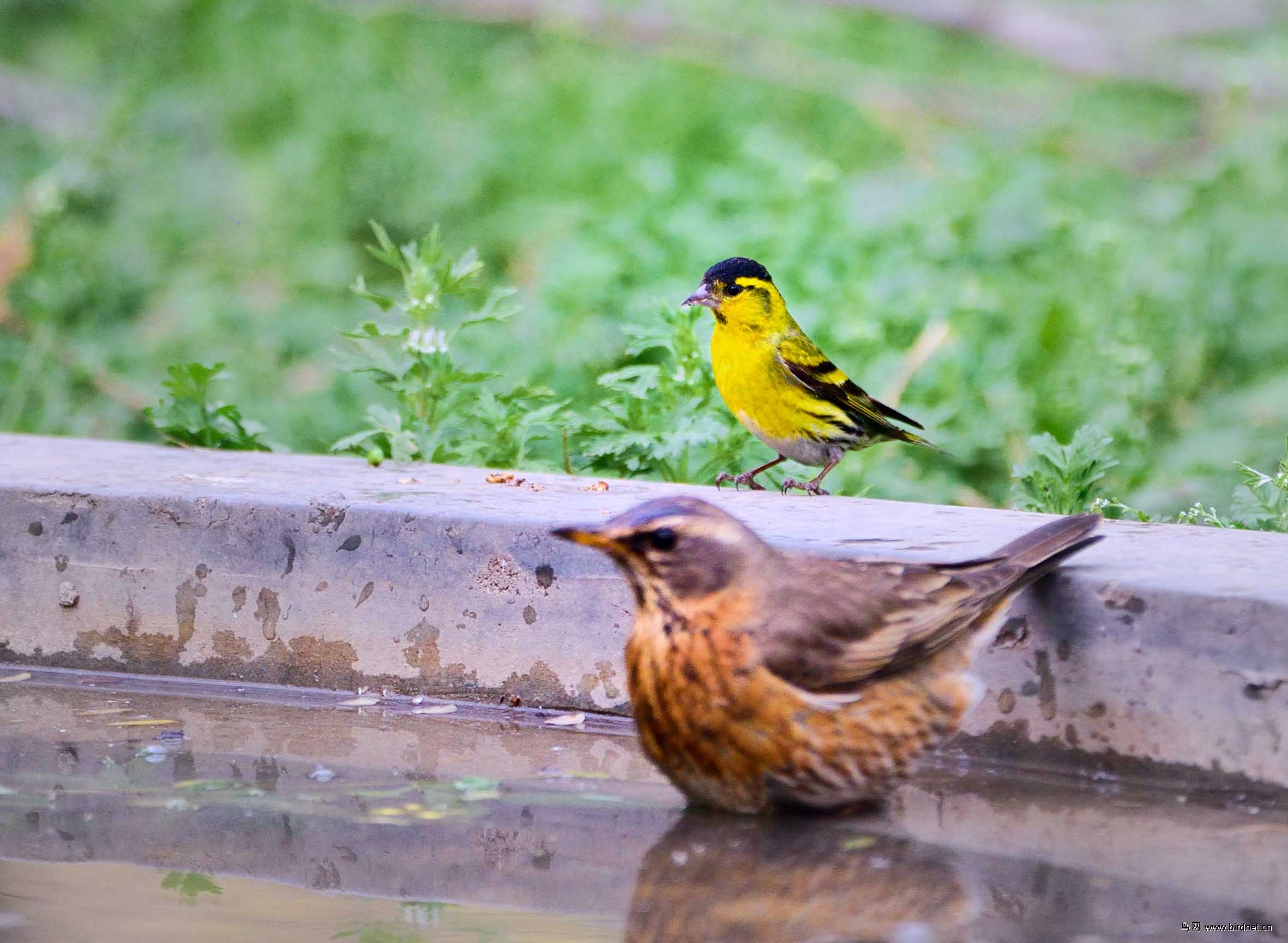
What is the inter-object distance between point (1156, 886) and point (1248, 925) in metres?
0.24

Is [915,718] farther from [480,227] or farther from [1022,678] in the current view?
[480,227]

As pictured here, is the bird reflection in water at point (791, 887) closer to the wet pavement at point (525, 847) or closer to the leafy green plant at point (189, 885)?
the wet pavement at point (525, 847)

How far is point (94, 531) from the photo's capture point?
15.2ft

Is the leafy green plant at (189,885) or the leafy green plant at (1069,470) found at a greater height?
the leafy green plant at (1069,470)

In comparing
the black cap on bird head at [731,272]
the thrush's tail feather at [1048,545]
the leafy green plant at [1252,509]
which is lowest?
the thrush's tail feather at [1048,545]

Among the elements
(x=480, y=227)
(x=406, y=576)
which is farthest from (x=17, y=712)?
(x=480, y=227)

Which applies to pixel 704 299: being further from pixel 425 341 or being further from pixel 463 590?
pixel 463 590

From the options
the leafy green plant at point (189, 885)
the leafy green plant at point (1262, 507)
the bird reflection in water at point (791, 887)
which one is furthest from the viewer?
the leafy green plant at point (1262, 507)

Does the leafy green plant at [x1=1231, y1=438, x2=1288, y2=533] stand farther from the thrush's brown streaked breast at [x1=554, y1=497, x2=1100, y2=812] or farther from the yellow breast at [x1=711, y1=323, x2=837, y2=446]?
the yellow breast at [x1=711, y1=323, x2=837, y2=446]

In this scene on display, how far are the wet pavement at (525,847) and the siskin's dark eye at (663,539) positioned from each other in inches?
25.4

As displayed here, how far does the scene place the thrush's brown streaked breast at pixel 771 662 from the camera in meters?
3.42

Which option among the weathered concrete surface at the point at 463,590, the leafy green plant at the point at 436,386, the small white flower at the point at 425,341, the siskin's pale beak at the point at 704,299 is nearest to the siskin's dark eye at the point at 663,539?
the weathered concrete surface at the point at 463,590

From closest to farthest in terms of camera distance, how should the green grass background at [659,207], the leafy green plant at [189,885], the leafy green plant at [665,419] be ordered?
1. the leafy green plant at [189,885]
2. the leafy green plant at [665,419]
3. the green grass background at [659,207]

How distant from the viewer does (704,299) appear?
20.2ft
